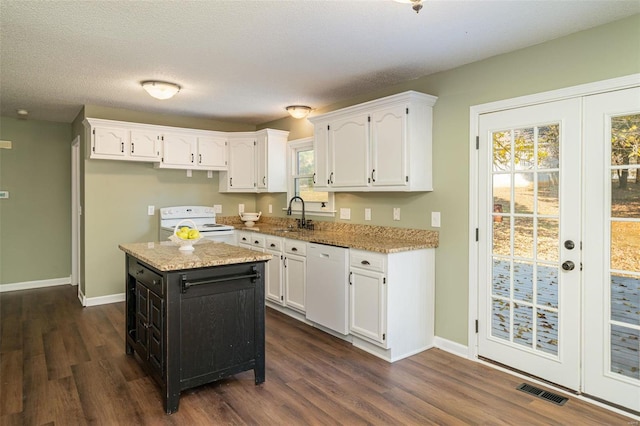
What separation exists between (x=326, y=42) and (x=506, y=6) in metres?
1.15

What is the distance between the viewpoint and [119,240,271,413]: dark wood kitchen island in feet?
7.82

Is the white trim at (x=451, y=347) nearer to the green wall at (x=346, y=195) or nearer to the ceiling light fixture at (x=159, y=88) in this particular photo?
the green wall at (x=346, y=195)

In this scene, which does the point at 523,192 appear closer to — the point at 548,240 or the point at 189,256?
the point at 548,240

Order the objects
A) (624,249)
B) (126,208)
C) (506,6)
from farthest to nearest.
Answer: (126,208)
(624,249)
(506,6)

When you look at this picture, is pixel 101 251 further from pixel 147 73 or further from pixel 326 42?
pixel 326 42

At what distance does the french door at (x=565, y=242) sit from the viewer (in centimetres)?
237

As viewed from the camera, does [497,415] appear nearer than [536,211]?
Yes

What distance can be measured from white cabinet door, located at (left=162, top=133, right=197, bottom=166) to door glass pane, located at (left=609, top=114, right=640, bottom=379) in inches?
176

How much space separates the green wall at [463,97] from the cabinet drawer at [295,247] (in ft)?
2.55

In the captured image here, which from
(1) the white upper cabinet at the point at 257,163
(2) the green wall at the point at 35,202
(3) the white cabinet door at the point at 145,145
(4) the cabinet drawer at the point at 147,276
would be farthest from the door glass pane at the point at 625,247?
(2) the green wall at the point at 35,202

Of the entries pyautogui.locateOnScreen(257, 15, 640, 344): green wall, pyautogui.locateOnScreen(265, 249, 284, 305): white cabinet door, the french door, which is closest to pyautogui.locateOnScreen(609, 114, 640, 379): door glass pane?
the french door

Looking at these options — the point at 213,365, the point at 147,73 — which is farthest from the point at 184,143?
the point at 213,365

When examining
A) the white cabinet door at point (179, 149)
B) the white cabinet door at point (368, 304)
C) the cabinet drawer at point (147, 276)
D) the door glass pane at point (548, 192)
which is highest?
the white cabinet door at point (179, 149)

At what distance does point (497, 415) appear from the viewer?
2340 mm
